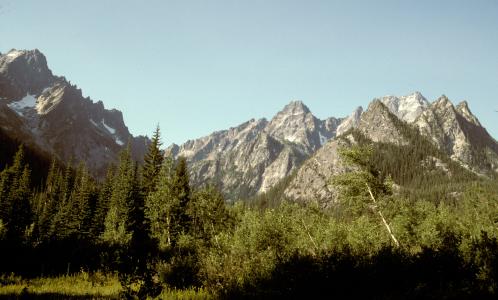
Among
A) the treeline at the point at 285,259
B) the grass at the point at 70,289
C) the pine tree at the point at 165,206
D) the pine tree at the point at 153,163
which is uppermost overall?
the pine tree at the point at 153,163

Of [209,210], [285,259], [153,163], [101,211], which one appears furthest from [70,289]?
[101,211]

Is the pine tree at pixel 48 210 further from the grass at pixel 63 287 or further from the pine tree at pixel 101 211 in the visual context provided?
the grass at pixel 63 287

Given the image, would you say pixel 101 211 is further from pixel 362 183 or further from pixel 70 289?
pixel 70 289

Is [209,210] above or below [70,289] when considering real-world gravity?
above

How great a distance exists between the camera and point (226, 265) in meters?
13.7

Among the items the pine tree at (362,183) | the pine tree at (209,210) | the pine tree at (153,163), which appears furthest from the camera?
the pine tree at (153,163)

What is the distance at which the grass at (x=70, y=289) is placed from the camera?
1137 cm

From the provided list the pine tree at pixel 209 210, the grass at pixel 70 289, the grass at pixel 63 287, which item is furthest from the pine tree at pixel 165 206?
the grass at pixel 70 289

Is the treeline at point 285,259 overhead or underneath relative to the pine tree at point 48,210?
underneath

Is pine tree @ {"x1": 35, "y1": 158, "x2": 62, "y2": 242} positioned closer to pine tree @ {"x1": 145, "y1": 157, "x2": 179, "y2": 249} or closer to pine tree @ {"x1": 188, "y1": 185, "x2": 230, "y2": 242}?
pine tree @ {"x1": 145, "y1": 157, "x2": 179, "y2": 249}

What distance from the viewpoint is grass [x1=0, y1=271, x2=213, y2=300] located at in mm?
11367

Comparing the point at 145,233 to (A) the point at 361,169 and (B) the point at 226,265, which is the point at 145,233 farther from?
(B) the point at 226,265

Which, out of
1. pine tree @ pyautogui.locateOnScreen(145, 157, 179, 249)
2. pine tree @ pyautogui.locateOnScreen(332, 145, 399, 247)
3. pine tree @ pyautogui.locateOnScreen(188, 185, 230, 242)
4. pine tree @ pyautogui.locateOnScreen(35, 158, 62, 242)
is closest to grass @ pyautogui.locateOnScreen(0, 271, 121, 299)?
pine tree @ pyautogui.locateOnScreen(145, 157, 179, 249)

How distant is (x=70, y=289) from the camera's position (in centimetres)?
1325
